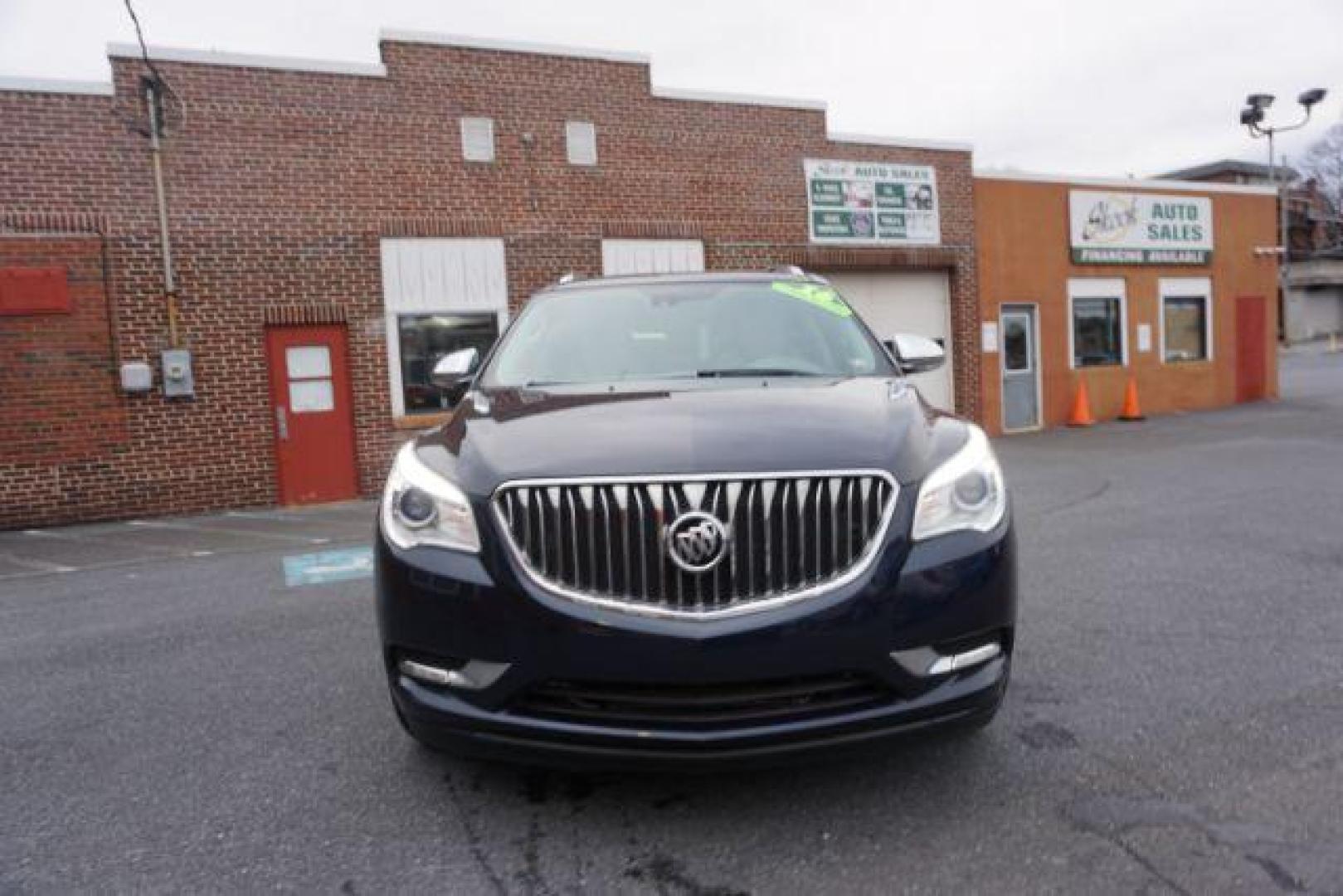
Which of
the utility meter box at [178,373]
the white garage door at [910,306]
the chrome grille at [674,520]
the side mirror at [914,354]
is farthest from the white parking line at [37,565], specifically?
the white garage door at [910,306]

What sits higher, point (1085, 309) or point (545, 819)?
point (1085, 309)

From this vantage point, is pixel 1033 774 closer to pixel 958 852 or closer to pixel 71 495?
pixel 958 852

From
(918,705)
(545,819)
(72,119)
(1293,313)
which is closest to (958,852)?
(918,705)

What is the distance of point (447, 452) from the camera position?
8.90 feet

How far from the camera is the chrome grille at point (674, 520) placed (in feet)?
7.64

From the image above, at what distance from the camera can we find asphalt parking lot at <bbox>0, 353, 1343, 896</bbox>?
2361 mm

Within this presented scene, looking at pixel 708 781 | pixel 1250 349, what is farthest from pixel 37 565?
pixel 1250 349

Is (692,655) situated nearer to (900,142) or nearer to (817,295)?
(817,295)

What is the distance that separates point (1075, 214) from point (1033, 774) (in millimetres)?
15414

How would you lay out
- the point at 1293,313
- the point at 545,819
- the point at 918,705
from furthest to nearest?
1. the point at 1293,313
2. the point at 545,819
3. the point at 918,705

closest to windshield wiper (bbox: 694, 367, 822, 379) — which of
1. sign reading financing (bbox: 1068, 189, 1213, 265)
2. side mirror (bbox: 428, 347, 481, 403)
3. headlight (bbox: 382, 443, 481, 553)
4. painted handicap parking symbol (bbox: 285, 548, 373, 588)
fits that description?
side mirror (bbox: 428, 347, 481, 403)

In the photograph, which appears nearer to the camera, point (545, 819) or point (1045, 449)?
point (545, 819)

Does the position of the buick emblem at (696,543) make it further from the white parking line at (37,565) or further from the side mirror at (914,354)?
the white parking line at (37,565)

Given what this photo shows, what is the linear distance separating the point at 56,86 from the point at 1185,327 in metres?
18.7
